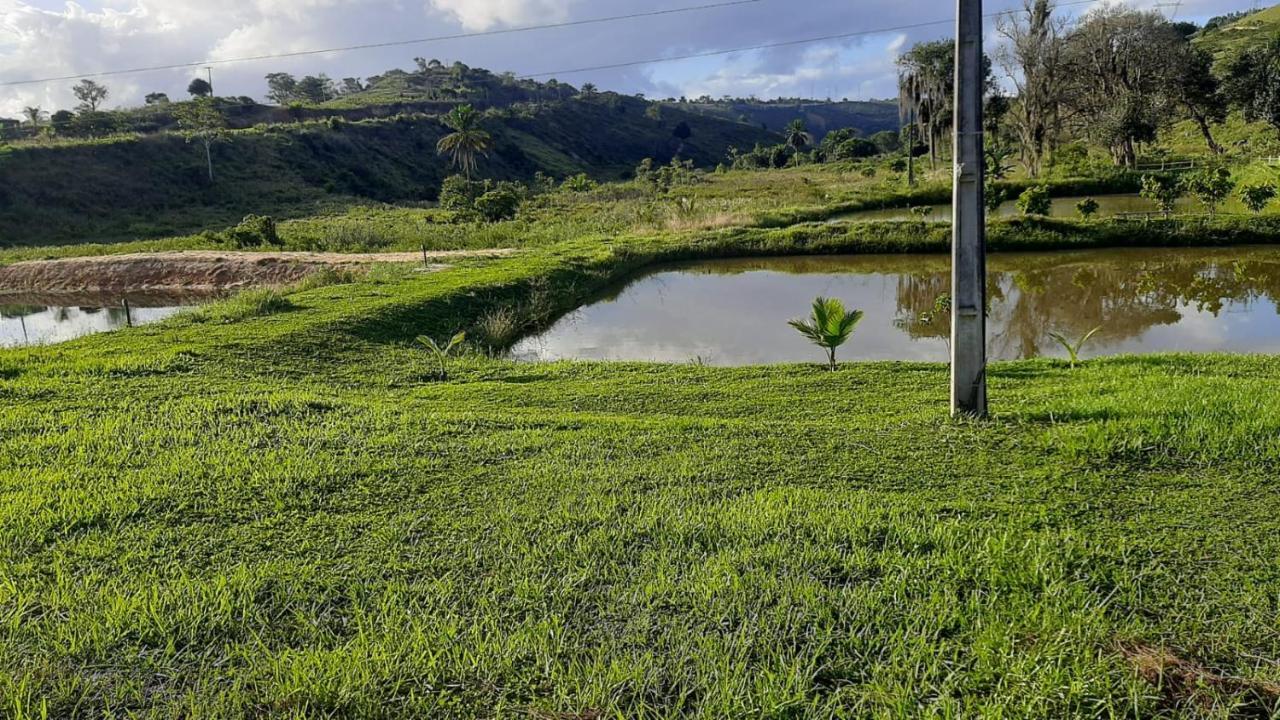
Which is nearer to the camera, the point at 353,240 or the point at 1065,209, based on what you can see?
the point at 353,240

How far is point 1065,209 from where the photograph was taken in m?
26.1

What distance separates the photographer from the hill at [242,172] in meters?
36.4

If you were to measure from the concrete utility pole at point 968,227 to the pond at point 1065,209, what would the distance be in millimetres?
18379

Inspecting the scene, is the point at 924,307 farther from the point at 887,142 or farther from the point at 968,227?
the point at 887,142

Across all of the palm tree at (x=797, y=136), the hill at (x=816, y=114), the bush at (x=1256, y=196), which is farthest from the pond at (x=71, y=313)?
the hill at (x=816, y=114)

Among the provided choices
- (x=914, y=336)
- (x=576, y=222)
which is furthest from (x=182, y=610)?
(x=576, y=222)

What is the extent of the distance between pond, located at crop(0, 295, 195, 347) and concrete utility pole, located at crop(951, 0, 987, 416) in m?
14.9

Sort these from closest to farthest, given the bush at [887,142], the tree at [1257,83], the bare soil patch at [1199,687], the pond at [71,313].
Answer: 1. the bare soil patch at [1199,687]
2. the pond at [71,313]
3. the tree at [1257,83]
4. the bush at [887,142]

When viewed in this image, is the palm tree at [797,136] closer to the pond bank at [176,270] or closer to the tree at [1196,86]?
the tree at [1196,86]

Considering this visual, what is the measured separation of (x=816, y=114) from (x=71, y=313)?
182495mm

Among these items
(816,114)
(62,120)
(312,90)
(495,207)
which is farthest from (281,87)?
(816,114)

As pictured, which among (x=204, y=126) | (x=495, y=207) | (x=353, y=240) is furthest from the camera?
(x=204, y=126)

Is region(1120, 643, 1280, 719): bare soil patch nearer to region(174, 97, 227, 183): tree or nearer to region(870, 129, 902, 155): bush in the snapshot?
region(174, 97, 227, 183): tree

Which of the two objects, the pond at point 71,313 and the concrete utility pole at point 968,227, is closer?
the concrete utility pole at point 968,227
